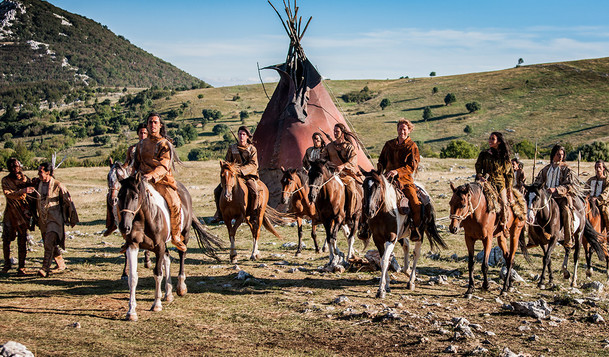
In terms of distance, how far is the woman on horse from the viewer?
9273 mm

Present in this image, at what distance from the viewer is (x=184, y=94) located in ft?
318

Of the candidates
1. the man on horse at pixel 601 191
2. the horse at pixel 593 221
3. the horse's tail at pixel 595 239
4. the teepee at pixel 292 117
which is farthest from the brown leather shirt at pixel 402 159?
the teepee at pixel 292 117

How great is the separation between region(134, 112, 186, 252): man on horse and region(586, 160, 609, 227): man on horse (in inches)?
357

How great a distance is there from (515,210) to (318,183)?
12.3 feet

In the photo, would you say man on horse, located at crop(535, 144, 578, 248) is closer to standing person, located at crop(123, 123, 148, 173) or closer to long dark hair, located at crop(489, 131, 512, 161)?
long dark hair, located at crop(489, 131, 512, 161)

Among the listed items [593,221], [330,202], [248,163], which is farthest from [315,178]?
[593,221]

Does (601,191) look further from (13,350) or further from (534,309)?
(13,350)

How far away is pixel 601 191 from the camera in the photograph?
1174 centimetres

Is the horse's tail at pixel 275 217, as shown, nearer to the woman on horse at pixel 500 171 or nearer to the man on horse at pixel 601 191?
the woman on horse at pixel 500 171

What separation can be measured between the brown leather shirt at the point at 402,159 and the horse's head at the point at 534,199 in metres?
2.56

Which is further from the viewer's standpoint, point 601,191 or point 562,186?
point 601,191

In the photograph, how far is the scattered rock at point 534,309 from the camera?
25.2 feet

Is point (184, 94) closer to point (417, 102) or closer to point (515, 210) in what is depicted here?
point (417, 102)

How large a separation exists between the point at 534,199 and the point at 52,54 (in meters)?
189
